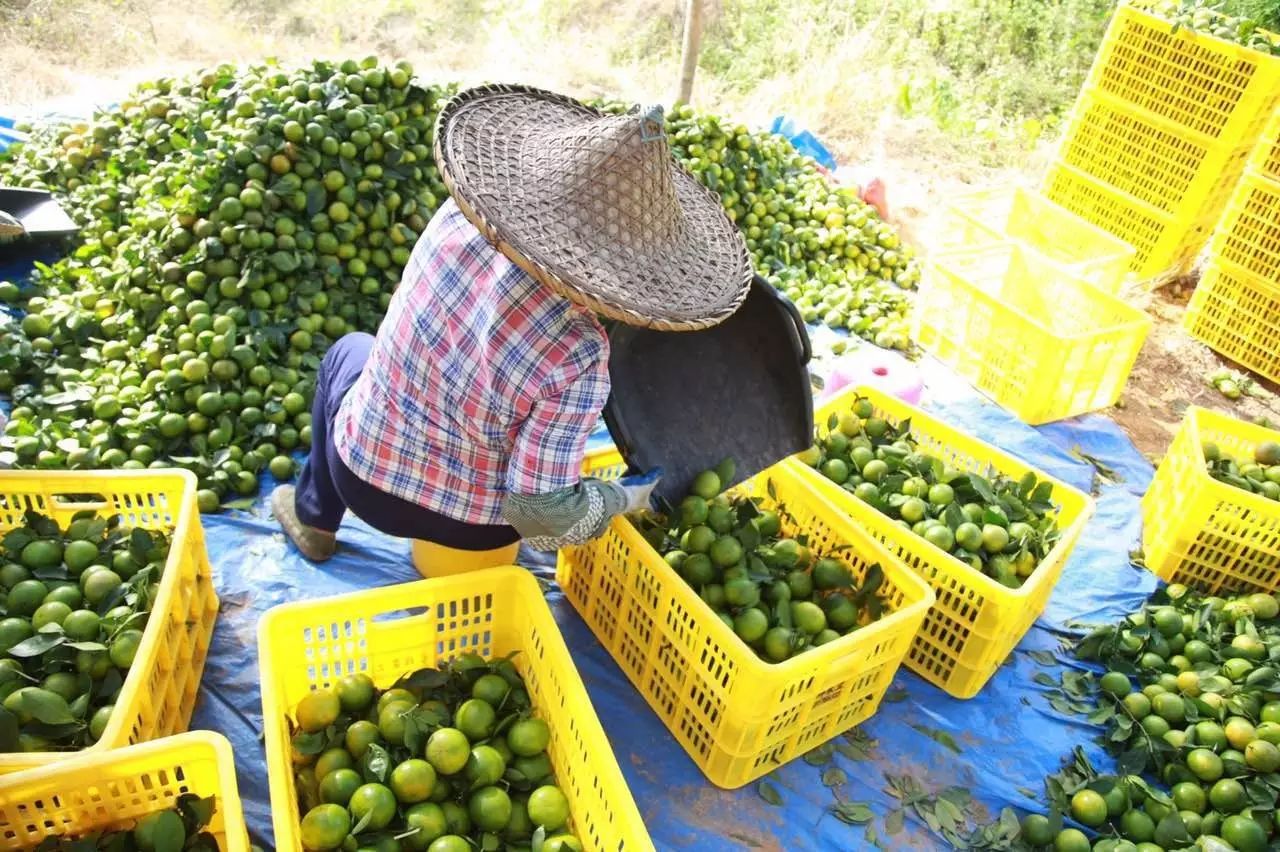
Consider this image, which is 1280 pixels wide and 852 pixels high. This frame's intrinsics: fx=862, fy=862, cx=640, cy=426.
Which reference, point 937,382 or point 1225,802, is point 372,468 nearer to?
point 1225,802

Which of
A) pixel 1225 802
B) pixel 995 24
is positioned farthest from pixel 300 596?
pixel 995 24

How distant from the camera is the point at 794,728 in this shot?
101 inches

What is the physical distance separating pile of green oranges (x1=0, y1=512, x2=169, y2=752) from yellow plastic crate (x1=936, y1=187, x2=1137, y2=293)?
4.42 meters

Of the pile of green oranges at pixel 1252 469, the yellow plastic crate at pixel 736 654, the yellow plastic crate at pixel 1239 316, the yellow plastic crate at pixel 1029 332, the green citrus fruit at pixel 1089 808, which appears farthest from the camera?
the yellow plastic crate at pixel 1239 316

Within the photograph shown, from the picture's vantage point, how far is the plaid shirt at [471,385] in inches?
80.7

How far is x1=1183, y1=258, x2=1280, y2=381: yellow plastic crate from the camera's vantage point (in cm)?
553

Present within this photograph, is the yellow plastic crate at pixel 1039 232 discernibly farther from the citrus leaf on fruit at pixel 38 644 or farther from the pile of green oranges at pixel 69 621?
the citrus leaf on fruit at pixel 38 644

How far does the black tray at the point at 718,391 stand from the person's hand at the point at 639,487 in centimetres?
4

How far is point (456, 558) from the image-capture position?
9.36 feet

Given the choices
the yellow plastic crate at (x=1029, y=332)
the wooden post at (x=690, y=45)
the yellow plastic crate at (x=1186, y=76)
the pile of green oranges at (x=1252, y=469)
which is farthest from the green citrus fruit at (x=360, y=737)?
the yellow plastic crate at (x=1186, y=76)

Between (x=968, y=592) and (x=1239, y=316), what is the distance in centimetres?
426

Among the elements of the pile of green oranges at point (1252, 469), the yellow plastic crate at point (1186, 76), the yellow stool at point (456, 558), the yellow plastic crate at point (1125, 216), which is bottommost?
the yellow stool at point (456, 558)

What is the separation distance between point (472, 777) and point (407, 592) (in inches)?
19.1

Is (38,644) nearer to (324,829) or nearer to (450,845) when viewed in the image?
(324,829)
